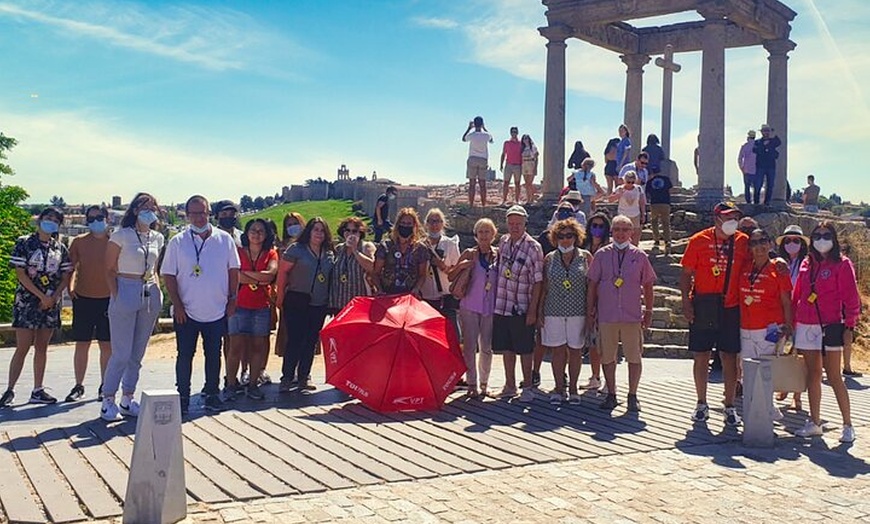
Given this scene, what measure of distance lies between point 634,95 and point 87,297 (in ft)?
58.9

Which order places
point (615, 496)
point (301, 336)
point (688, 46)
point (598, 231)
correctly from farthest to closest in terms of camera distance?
point (688, 46)
point (598, 231)
point (301, 336)
point (615, 496)

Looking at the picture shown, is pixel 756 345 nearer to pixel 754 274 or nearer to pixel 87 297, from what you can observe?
pixel 754 274

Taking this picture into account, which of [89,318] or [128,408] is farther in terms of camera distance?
[89,318]

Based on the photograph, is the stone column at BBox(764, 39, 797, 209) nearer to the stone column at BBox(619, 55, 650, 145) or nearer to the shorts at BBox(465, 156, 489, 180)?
the stone column at BBox(619, 55, 650, 145)

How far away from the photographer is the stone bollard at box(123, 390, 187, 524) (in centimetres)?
486

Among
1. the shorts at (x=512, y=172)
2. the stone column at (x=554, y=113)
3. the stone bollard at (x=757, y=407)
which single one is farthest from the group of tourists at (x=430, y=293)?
the stone column at (x=554, y=113)

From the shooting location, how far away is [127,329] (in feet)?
24.8

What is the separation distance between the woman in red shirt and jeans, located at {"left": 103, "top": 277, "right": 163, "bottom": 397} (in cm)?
117

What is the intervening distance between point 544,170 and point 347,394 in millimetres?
12696

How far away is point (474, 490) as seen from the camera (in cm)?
570

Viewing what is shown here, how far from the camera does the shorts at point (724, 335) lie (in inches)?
315

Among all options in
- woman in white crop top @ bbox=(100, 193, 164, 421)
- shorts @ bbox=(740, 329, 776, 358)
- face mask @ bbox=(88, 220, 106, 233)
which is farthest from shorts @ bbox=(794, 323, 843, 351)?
face mask @ bbox=(88, 220, 106, 233)

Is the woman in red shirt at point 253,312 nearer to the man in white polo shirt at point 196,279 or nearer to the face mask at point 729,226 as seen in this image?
the man in white polo shirt at point 196,279

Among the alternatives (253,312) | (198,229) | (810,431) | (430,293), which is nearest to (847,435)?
(810,431)
